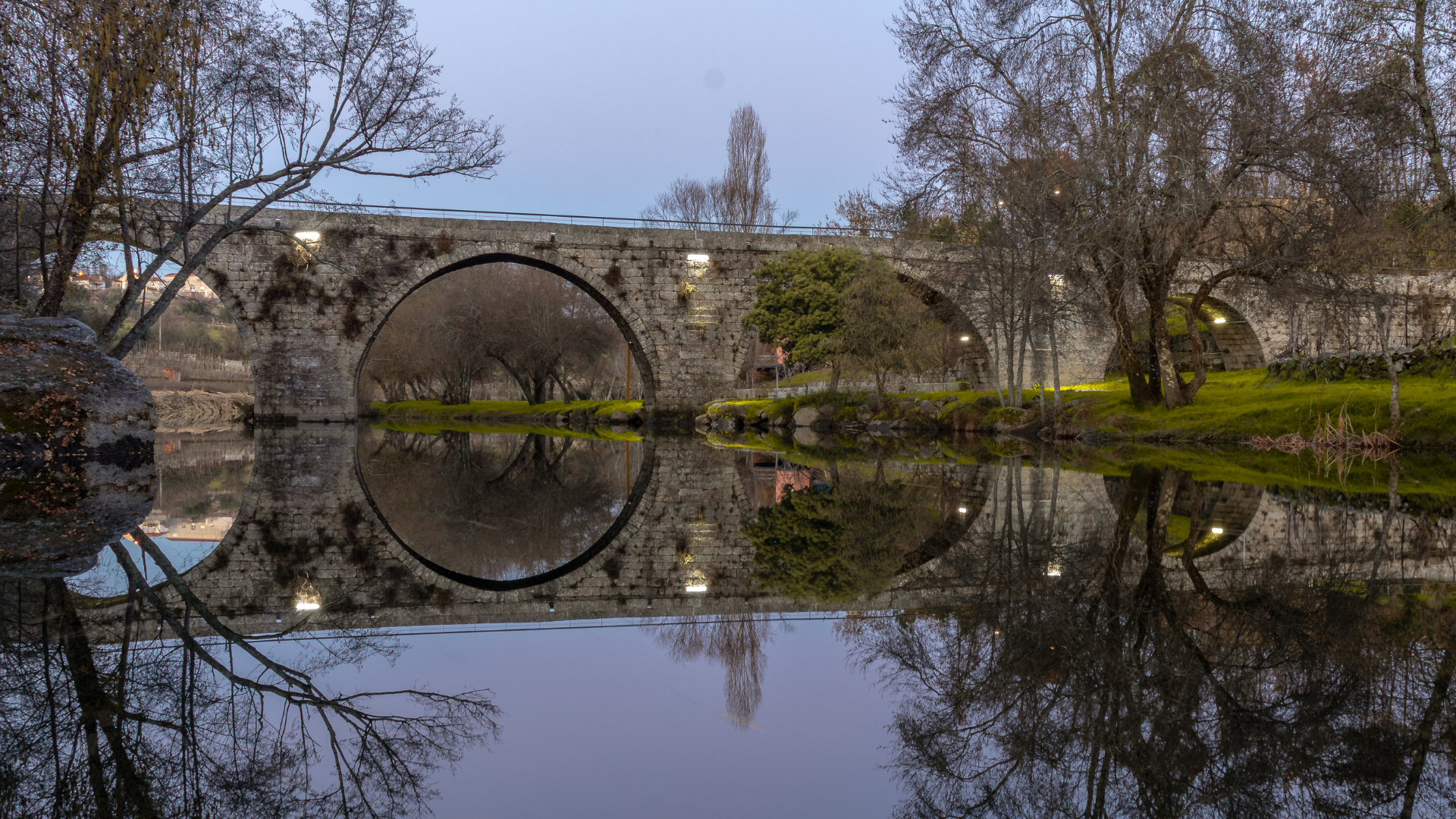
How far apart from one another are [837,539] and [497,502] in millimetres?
3727

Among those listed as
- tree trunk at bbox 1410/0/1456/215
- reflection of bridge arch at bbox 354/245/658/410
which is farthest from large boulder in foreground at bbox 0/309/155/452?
tree trunk at bbox 1410/0/1456/215

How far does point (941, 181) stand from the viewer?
53.0 ft

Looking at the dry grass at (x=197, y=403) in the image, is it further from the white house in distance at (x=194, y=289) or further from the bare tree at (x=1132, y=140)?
the bare tree at (x=1132, y=140)

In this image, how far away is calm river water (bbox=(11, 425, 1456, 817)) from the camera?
6.01 ft

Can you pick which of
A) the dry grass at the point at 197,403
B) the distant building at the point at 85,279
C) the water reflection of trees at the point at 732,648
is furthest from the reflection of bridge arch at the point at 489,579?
the dry grass at the point at 197,403

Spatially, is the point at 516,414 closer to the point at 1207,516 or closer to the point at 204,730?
Result: the point at 1207,516

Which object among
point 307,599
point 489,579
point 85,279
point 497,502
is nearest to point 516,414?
point 85,279

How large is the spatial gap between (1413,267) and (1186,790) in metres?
17.9

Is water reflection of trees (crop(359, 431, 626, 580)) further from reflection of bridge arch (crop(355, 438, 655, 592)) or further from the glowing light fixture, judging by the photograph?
the glowing light fixture

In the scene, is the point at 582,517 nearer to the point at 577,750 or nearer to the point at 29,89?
the point at 577,750

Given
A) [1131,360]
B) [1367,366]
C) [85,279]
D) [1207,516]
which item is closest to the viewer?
[1207,516]

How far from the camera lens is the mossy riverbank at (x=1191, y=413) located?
12734 millimetres

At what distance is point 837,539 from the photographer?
5.20 metres

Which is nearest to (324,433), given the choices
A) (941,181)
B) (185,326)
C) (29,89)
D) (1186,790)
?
(29,89)
